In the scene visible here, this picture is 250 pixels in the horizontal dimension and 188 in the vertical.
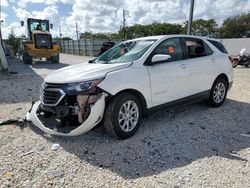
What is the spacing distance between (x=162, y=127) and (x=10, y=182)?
2.71 metres

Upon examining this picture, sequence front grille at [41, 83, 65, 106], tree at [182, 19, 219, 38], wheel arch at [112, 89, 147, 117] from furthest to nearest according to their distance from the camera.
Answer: tree at [182, 19, 219, 38], wheel arch at [112, 89, 147, 117], front grille at [41, 83, 65, 106]

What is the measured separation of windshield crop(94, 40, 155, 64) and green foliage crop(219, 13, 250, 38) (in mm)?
46861

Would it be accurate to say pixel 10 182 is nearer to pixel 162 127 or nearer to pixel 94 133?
pixel 94 133

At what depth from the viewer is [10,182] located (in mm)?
3111

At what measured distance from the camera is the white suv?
3873mm

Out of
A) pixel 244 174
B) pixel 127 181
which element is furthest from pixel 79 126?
pixel 244 174

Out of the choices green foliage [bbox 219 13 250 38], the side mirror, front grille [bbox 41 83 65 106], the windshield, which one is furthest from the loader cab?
green foliage [bbox 219 13 250 38]

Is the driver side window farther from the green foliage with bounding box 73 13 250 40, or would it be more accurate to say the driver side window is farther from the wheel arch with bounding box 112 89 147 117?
the green foliage with bounding box 73 13 250 40

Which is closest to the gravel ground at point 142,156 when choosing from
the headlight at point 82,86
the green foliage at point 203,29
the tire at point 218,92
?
the tire at point 218,92

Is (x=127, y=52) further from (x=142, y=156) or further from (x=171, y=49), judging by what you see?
(x=142, y=156)

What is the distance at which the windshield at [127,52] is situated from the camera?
4.60 metres

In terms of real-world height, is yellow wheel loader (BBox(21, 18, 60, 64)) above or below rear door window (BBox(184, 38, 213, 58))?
below

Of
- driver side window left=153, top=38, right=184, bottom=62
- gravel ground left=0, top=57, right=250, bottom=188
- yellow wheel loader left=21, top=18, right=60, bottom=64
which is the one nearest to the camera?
gravel ground left=0, top=57, right=250, bottom=188

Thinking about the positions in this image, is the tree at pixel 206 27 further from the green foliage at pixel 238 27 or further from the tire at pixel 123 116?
the tire at pixel 123 116
